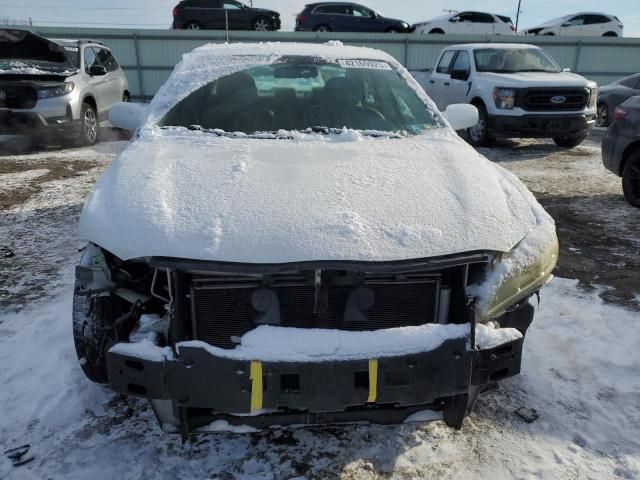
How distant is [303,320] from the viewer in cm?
208

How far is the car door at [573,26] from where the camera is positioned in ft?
74.6

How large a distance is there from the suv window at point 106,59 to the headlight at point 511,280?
1041 centimetres

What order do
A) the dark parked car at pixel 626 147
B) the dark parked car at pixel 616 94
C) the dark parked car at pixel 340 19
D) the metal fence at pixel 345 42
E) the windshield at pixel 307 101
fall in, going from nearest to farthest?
the windshield at pixel 307 101
the dark parked car at pixel 626 147
the dark parked car at pixel 616 94
the metal fence at pixel 345 42
the dark parked car at pixel 340 19

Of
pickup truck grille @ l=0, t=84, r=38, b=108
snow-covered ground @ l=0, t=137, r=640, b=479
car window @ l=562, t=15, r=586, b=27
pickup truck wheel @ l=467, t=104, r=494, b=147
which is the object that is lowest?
snow-covered ground @ l=0, t=137, r=640, b=479

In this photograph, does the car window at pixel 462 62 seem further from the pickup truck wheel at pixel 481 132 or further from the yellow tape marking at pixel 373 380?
the yellow tape marking at pixel 373 380

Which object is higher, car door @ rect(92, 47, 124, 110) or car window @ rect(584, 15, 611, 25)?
car window @ rect(584, 15, 611, 25)

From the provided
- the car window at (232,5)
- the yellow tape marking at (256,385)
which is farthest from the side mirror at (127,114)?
the car window at (232,5)

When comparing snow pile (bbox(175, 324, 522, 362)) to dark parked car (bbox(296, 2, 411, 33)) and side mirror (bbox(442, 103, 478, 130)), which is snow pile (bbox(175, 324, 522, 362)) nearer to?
side mirror (bbox(442, 103, 478, 130))

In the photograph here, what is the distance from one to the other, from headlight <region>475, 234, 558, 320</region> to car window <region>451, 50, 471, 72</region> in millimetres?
8880

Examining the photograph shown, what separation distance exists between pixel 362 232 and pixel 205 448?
124 cm

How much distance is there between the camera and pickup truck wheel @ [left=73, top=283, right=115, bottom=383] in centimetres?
231

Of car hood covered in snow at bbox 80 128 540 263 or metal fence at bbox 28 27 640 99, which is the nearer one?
car hood covered in snow at bbox 80 128 540 263

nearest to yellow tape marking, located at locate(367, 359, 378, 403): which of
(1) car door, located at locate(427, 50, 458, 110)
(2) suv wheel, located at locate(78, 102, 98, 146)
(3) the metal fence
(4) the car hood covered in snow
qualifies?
(4) the car hood covered in snow

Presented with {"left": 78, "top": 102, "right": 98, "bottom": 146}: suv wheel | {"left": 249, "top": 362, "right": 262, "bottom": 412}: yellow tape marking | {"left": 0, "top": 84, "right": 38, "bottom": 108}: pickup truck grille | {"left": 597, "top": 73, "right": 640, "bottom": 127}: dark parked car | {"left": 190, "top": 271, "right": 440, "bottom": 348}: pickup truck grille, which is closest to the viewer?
{"left": 249, "top": 362, "right": 262, "bottom": 412}: yellow tape marking
